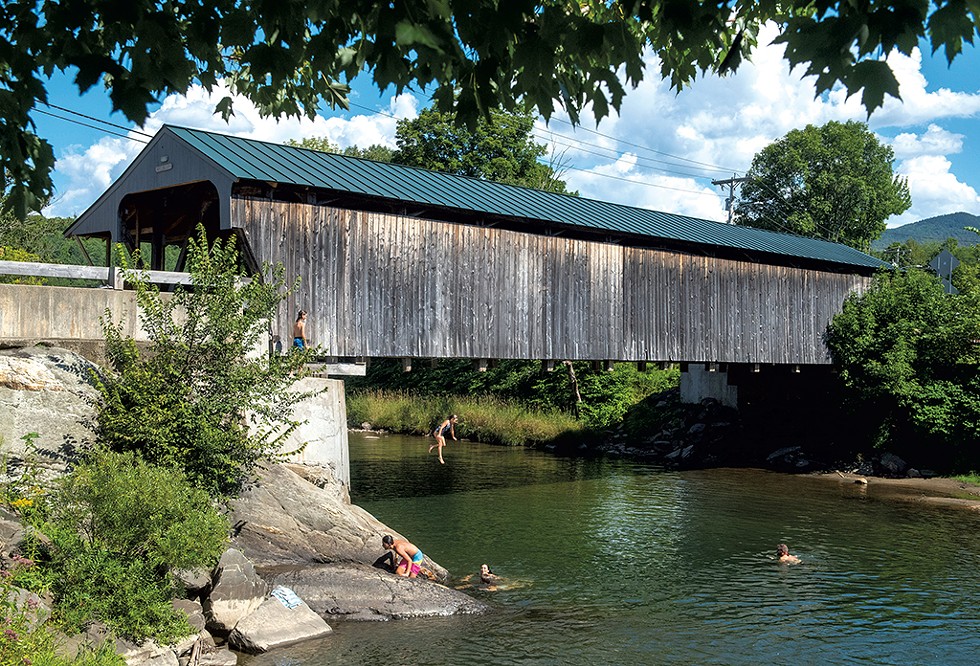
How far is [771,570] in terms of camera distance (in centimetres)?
Answer: 1421

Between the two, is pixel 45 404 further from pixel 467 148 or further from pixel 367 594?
pixel 467 148

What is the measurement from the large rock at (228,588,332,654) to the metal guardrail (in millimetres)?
4617

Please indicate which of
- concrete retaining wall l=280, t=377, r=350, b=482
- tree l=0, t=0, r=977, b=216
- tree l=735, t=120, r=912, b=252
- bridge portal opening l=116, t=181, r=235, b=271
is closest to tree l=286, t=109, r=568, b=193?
tree l=735, t=120, r=912, b=252

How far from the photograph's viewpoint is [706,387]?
30156 mm

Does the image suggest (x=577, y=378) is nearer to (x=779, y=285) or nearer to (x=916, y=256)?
(x=779, y=285)

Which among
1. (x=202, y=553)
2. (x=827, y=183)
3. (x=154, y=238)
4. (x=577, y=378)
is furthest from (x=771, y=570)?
(x=827, y=183)

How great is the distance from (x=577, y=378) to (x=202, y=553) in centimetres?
2579

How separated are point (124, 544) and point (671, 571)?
8.51 meters

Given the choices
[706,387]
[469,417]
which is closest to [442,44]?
[706,387]

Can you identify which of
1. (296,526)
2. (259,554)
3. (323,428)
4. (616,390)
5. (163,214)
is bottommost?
(259,554)

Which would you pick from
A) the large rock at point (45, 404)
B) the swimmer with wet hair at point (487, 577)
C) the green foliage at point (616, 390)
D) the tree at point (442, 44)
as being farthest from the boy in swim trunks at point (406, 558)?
the green foliage at point (616, 390)

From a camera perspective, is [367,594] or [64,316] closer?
[367,594]

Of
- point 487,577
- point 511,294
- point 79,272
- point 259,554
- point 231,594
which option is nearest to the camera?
point 231,594

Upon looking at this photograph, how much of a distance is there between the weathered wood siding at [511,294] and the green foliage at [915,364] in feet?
4.77
